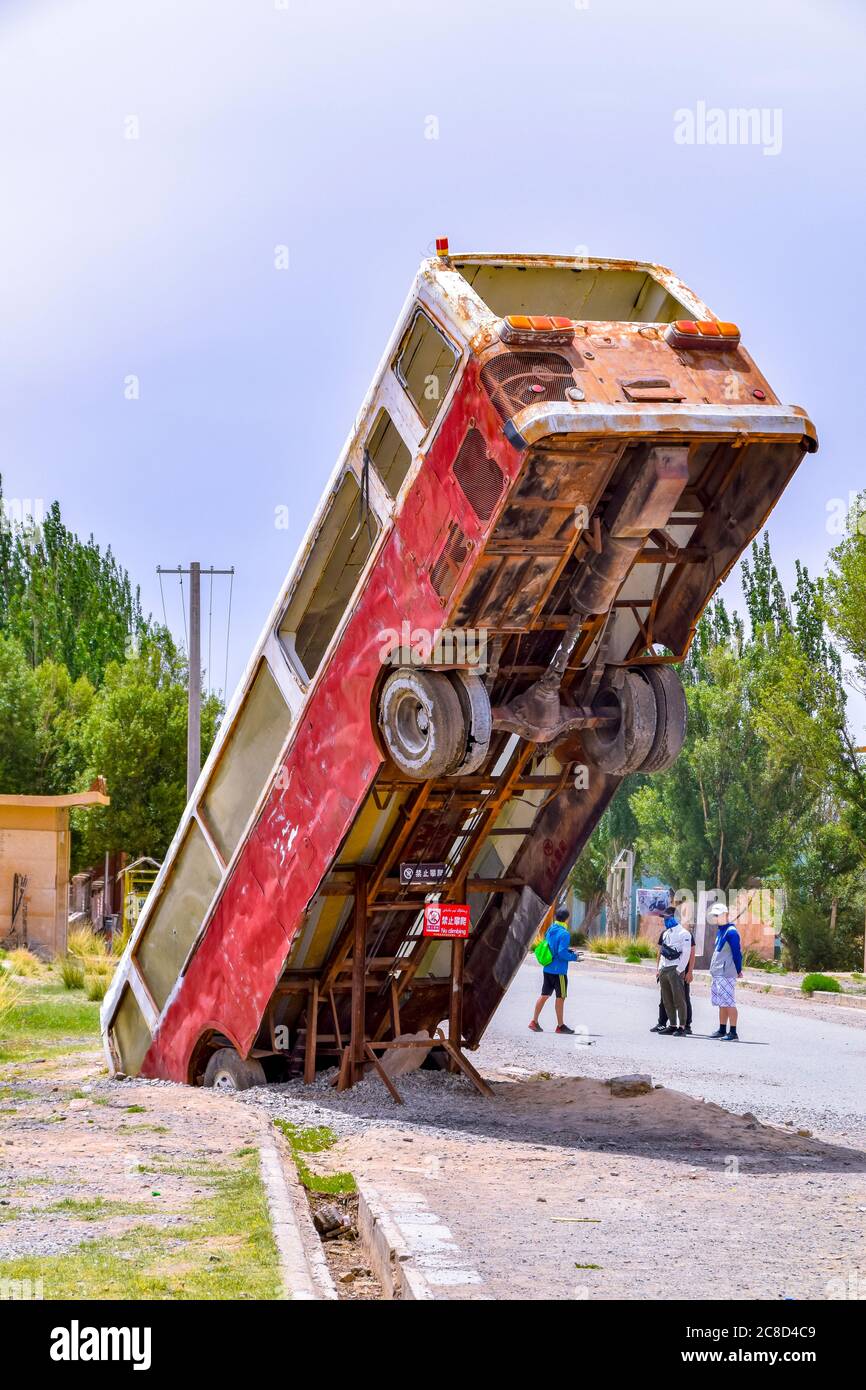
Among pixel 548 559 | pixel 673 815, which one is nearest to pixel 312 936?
pixel 548 559

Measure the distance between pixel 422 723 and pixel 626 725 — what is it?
1.55m

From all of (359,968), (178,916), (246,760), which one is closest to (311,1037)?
(359,968)

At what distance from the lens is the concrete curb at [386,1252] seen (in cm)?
598

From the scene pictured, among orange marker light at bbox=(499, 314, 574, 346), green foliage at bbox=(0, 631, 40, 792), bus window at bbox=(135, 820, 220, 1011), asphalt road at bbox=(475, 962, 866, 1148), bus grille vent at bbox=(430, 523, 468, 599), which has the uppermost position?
green foliage at bbox=(0, 631, 40, 792)

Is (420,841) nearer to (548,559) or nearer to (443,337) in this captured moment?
(548,559)

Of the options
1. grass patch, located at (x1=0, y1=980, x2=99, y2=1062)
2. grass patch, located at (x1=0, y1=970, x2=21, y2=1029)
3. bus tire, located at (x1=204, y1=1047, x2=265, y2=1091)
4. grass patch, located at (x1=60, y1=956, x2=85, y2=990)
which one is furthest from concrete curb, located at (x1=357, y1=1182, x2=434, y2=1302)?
grass patch, located at (x1=60, y1=956, x2=85, y2=990)

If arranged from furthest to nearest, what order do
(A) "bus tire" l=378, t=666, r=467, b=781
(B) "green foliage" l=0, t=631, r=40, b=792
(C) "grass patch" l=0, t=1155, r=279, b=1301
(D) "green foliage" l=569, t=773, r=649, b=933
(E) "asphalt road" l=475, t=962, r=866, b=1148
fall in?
1. (D) "green foliage" l=569, t=773, r=649, b=933
2. (B) "green foliage" l=0, t=631, r=40, b=792
3. (E) "asphalt road" l=475, t=962, r=866, b=1148
4. (A) "bus tire" l=378, t=666, r=467, b=781
5. (C) "grass patch" l=0, t=1155, r=279, b=1301

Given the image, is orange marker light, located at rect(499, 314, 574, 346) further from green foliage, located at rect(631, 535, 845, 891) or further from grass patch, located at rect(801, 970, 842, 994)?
green foliage, located at rect(631, 535, 845, 891)

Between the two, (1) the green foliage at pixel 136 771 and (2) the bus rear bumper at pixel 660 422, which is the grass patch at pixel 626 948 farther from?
(2) the bus rear bumper at pixel 660 422

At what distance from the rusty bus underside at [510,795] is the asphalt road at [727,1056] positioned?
246 cm

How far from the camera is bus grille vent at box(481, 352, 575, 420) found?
8.38 metres

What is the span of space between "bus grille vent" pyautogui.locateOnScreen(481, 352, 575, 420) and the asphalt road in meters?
5.86

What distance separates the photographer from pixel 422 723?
30.9ft

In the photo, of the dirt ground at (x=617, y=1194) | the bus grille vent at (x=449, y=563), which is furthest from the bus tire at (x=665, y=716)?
the dirt ground at (x=617, y=1194)
